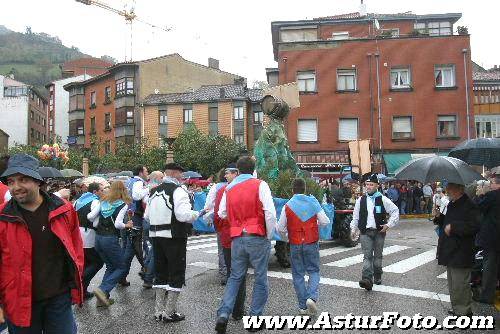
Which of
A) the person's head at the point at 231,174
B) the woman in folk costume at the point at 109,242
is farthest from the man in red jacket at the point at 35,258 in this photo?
the person's head at the point at 231,174

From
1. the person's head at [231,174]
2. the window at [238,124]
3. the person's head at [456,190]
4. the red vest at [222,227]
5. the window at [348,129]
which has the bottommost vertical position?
the red vest at [222,227]

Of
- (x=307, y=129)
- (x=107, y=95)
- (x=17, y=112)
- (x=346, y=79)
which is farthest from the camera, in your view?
(x=17, y=112)

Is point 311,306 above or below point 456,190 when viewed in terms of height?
below

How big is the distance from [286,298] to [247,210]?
7.05 ft

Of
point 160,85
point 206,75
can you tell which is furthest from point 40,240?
point 206,75

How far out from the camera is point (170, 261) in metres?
6.19

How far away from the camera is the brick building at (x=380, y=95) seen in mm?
32469

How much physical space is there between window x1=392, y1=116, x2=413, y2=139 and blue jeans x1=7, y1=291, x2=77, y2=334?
3105cm

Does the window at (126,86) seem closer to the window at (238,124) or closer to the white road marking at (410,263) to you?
the window at (238,124)

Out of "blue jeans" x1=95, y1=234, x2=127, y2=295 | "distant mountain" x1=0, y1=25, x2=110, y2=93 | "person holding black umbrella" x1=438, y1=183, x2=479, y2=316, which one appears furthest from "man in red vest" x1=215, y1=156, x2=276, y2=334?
"distant mountain" x1=0, y1=25, x2=110, y2=93

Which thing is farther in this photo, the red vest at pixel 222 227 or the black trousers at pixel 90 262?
the black trousers at pixel 90 262

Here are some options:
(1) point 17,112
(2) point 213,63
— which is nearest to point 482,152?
(2) point 213,63

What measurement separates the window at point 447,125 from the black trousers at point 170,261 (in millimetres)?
29595

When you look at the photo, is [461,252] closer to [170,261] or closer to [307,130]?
[170,261]
